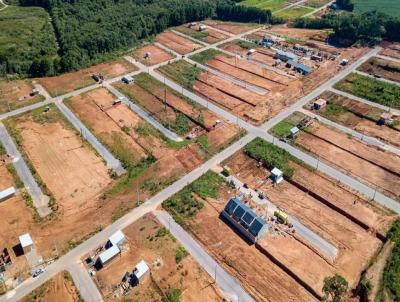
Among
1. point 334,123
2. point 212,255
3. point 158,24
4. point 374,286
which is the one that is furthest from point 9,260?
point 158,24

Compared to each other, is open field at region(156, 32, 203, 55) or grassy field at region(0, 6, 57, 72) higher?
grassy field at region(0, 6, 57, 72)

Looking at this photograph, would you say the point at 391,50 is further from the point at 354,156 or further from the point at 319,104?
the point at 354,156

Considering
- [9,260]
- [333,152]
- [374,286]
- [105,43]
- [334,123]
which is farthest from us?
[105,43]

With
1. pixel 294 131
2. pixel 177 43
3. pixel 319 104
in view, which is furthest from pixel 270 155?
pixel 177 43

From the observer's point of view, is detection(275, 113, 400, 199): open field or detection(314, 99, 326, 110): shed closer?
detection(275, 113, 400, 199): open field

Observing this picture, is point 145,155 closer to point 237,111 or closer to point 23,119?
point 237,111

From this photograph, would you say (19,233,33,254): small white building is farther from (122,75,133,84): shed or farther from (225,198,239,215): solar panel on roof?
(122,75,133,84): shed

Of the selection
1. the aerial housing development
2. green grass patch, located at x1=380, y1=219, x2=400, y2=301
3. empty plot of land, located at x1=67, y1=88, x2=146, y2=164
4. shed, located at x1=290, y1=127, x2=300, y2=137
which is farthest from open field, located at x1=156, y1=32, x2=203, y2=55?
green grass patch, located at x1=380, y1=219, x2=400, y2=301
